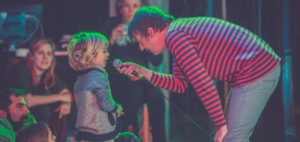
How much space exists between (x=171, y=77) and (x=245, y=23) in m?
1.45

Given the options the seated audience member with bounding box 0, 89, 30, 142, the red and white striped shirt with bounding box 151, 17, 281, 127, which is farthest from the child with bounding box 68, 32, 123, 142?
the red and white striped shirt with bounding box 151, 17, 281, 127

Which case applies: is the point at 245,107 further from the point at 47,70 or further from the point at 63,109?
the point at 47,70

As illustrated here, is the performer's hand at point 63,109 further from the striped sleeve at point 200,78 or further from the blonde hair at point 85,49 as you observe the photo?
the striped sleeve at point 200,78

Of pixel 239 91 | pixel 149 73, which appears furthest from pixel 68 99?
pixel 239 91

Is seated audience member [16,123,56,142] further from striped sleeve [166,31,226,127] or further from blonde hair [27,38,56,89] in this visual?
blonde hair [27,38,56,89]

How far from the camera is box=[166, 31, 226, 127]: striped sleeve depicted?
103 inches

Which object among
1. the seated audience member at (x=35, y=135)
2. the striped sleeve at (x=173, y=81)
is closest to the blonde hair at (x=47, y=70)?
the seated audience member at (x=35, y=135)

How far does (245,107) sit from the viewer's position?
108 inches

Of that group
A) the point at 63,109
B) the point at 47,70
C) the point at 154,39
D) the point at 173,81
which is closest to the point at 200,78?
the point at 154,39

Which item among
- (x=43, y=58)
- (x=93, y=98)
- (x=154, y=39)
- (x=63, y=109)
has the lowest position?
(x=63, y=109)

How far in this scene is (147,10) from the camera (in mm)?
3037

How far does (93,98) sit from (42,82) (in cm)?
175

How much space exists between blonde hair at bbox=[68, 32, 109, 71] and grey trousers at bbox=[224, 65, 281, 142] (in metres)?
1.20

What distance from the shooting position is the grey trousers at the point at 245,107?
2.74 m
